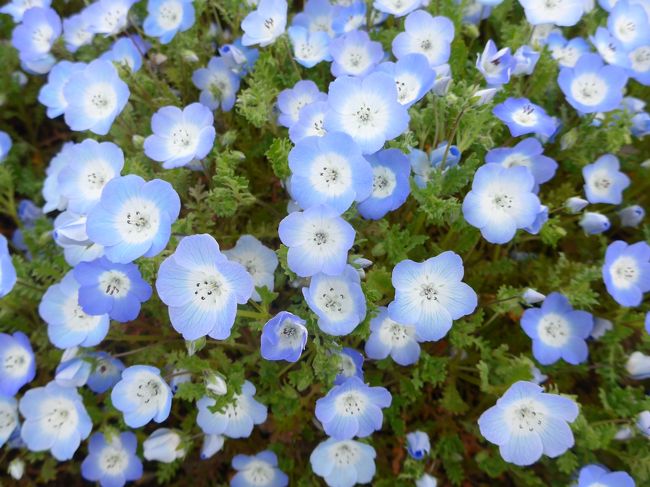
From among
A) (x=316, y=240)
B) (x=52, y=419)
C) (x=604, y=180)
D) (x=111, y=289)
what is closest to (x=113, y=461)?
(x=52, y=419)

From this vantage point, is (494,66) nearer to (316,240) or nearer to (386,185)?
(386,185)

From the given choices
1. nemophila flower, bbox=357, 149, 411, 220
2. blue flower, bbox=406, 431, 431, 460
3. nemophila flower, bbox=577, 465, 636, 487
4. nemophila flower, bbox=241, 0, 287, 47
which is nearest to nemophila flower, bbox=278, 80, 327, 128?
nemophila flower, bbox=241, 0, 287, 47

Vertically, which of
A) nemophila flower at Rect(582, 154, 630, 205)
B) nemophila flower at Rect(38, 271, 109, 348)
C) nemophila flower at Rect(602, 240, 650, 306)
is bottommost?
nemophila flower at Rect(38, 271, 109, 348)

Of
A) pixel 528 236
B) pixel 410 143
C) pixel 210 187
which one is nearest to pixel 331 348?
pixel 410 143

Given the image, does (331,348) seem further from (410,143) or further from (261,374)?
(410,143)

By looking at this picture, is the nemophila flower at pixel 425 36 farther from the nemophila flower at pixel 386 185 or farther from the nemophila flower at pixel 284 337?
the nemophila flower at pixel 284 337

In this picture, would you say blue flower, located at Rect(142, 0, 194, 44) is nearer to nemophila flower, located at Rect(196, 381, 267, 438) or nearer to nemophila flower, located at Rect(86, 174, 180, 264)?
nemophila flower, located at Rect(86, 174, 180, 264)

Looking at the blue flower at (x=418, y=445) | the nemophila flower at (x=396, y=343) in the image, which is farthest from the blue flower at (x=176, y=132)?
the blue flower at (x=418, y=445)
